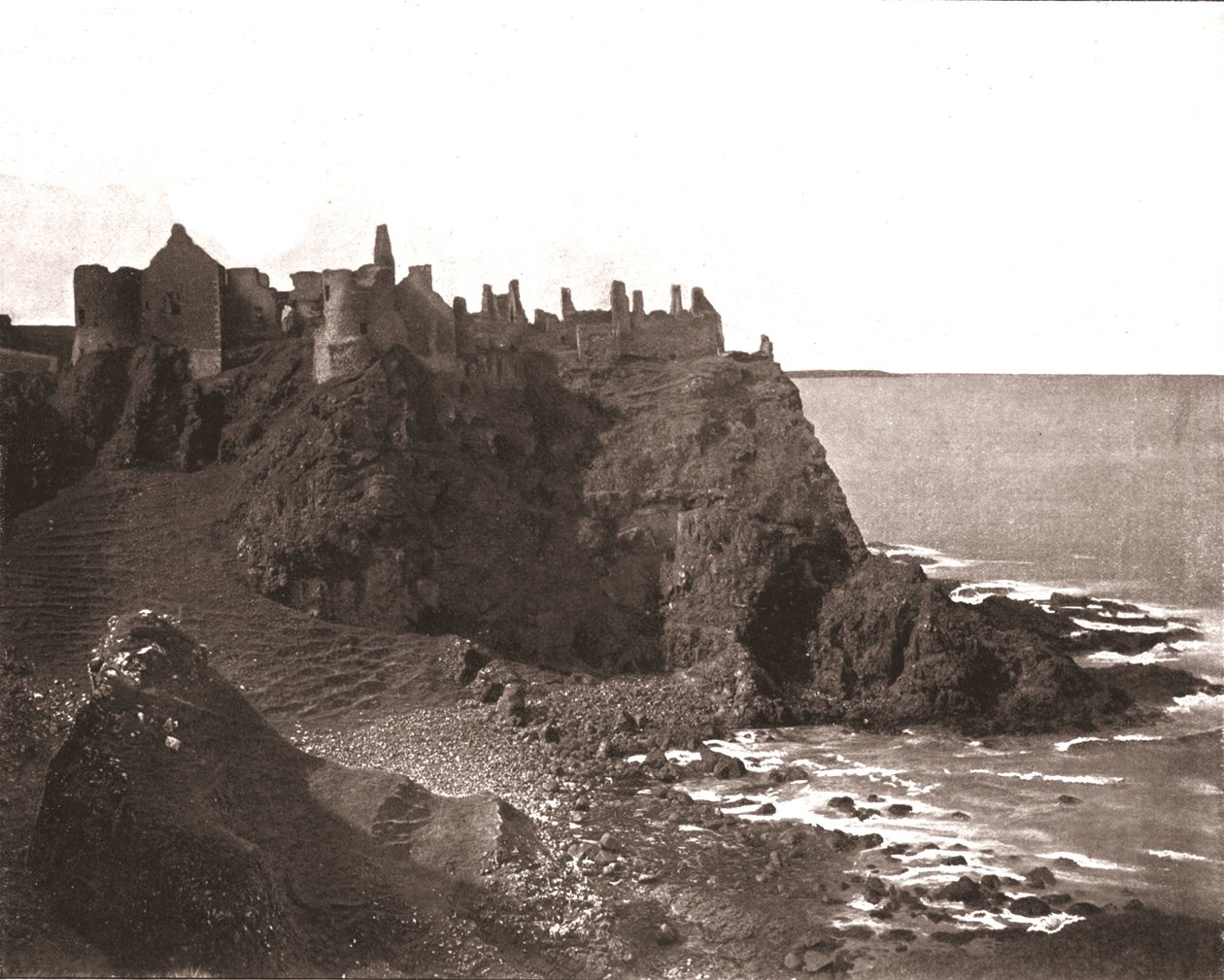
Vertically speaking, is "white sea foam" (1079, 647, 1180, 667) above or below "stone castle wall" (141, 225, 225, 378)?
below

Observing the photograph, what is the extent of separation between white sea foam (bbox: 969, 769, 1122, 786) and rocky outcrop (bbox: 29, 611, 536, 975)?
715 cm

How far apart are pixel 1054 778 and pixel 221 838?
11212 mm

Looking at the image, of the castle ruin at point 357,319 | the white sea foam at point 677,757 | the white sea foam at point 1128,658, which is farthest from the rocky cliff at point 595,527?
the white sea foam at point 677,757

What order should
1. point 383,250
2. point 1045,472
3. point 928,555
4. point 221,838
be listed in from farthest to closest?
point 928,555
point 1045,472
point 383,250
point 221,838

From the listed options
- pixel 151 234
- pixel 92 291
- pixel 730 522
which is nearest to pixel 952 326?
pixel 730 522

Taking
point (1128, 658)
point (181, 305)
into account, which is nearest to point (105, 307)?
point (181, 305)

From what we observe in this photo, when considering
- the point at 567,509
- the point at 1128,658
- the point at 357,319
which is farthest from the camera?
the point at 567,509

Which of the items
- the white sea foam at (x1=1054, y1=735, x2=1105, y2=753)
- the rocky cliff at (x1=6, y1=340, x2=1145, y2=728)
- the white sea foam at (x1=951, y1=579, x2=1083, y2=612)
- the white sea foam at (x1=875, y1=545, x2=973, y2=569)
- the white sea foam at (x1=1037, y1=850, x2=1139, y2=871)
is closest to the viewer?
the white sea foam at (x1=1037, y1=850, x2=1139, y2=871)

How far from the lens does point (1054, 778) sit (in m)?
16.4

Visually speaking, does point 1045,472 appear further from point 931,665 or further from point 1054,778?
point 1054,778

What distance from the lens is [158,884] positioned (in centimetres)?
1047

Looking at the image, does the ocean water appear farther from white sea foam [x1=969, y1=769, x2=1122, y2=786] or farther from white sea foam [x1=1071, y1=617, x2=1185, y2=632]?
white sea foam [x1=1071, y1=617, x2=1185, y2=632]

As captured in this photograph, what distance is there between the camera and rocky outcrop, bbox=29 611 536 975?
412 inches

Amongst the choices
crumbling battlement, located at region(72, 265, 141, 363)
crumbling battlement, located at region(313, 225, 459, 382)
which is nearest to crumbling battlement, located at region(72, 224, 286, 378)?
crumbling battlement, located at region(72, 265, 141, 363)
